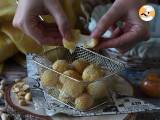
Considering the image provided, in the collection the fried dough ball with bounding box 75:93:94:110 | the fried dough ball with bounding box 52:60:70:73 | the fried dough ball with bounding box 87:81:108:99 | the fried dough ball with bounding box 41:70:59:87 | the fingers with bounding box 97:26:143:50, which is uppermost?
the fingers with bounding box 97:26:143:50

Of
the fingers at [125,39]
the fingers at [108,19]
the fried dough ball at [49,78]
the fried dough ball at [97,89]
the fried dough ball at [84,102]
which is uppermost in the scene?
the fingers at [108,19]

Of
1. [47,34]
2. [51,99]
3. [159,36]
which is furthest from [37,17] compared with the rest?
[159,36]

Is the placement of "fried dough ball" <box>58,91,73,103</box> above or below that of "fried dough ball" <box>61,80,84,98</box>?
below

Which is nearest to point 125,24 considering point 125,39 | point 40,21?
point 125,39

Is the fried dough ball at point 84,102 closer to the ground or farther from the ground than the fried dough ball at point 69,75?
closer to the ground

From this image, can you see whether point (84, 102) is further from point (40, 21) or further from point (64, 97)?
point (40, 21)
